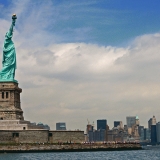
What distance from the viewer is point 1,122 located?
95438 mm

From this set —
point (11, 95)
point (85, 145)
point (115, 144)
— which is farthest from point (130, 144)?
point (11, 95)

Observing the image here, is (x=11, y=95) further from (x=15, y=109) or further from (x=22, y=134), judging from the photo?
(x=22, y=134)

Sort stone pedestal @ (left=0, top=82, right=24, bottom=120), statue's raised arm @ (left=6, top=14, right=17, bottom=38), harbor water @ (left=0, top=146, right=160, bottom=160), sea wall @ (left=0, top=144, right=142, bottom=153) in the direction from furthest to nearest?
statue's raised arm @ (left=6, top=14, right=17, bottom=38), stone pedestal @ (left=0, top=82, right=24, bottom=120), sea wall @ (left=0, top=144, right=142, bottom=153), harbor water @ (left=0, top=146, right=160, bottom=160)

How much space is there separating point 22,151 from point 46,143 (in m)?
4.98

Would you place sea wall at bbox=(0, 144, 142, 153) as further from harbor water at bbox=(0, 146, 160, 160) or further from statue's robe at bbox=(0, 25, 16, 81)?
statue's robe at bbox=(0, 25, 16, 81)

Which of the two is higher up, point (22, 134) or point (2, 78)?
point (2, 78)

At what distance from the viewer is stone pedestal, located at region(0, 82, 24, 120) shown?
97.2 meters

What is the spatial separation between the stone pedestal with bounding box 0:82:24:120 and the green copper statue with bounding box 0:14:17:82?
1691 mm

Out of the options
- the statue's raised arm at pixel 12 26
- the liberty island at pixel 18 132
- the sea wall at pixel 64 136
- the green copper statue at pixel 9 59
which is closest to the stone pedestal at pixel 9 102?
the liberty island at pixel 18 132

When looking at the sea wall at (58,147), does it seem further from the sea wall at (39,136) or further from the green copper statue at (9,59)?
the green copper statue at (9,59)

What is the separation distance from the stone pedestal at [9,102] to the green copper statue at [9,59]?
169cm

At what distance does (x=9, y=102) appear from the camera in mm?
98500

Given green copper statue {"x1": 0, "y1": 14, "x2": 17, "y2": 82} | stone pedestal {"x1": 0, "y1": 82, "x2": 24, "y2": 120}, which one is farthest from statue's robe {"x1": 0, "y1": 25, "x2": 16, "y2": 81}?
stone pedestal {"x1": 0, "y1": 82, "x2": 24, "y2": 120}

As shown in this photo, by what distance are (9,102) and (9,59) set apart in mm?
8779
